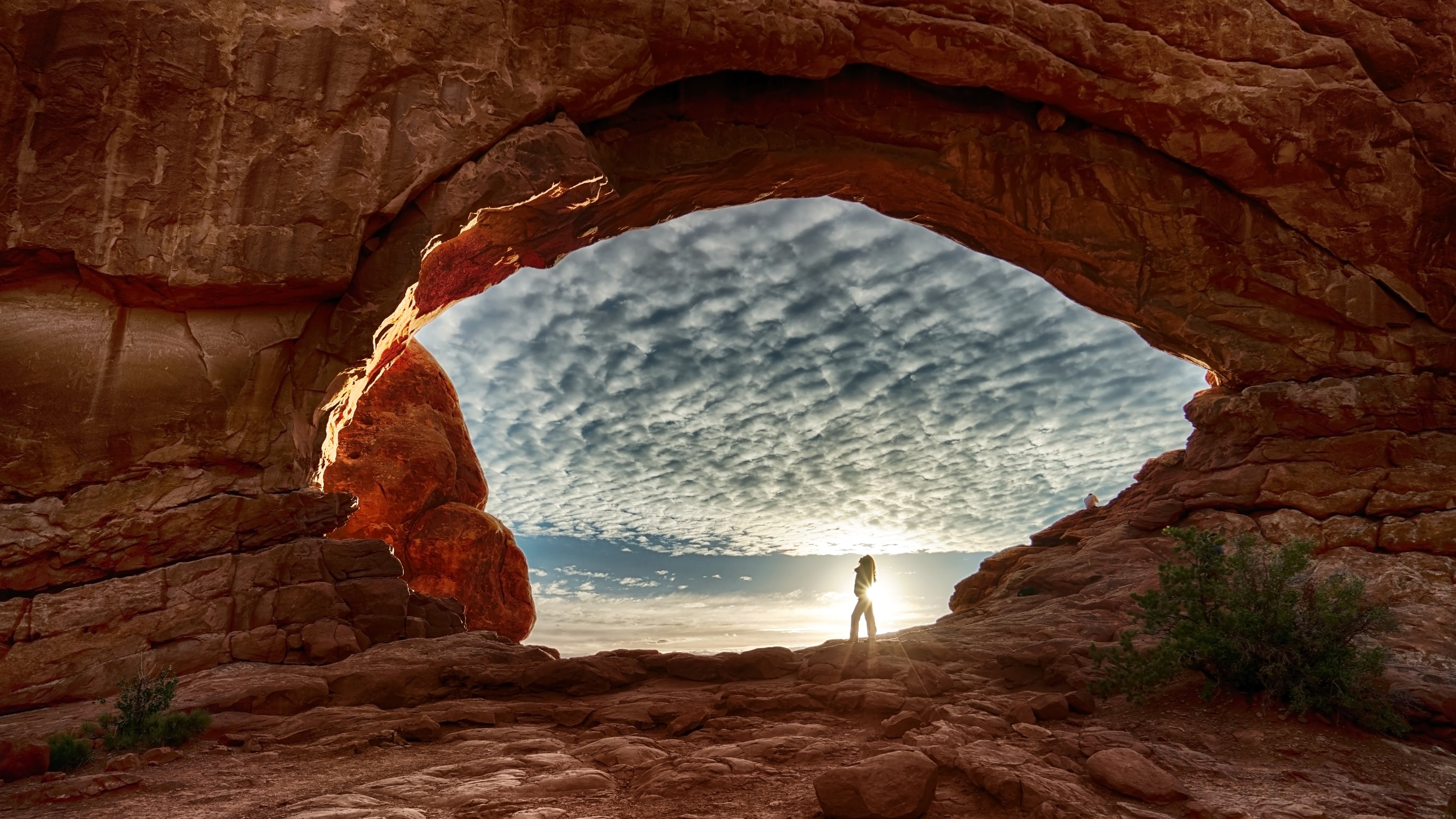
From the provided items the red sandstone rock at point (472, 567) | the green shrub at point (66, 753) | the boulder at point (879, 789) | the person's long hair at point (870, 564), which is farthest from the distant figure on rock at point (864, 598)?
the red sandstone rock at point (472, 567)

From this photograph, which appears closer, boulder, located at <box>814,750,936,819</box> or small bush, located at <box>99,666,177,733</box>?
boulder, located at <box>814,750,936,819</box>

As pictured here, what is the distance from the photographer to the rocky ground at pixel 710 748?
5922mm

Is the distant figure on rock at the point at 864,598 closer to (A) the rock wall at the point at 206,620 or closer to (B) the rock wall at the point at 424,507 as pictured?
(A) the rock wall at the point at 206,620

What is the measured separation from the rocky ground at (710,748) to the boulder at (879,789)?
0.06 feet

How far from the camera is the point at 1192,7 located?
16.8 meters

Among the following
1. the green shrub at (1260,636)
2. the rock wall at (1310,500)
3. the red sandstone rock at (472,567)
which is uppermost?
the rock wall at (1310,500)

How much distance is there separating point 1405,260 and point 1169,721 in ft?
54.7

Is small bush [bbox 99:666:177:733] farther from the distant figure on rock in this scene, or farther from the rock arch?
the distant figure on rock

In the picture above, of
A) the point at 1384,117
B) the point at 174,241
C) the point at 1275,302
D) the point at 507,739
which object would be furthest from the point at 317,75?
the point at 1384,117

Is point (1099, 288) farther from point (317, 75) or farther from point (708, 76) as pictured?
point (317, 75)

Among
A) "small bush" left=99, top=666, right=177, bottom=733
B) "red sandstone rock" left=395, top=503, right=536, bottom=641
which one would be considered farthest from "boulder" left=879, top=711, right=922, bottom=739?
"red sandstone rock" left=395, top=503, right=536, bottom=641

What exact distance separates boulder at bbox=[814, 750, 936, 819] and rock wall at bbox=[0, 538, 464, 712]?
Answer: 9.95m

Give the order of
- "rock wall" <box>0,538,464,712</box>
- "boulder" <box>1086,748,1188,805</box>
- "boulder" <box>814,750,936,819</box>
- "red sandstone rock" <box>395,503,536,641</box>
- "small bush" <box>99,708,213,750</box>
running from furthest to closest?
1. "red sandstone rock" <box>395,503,536,641</box>
2. "rock wall" <box>0,538,464,712</box>
3. "small bush" <box>99,708,213,750</box>
4. "boulder" <box>1086,748,1188,805</box>
5. "boulder" <box>814,750,936,819</box>

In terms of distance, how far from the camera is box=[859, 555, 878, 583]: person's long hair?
15289 mm
